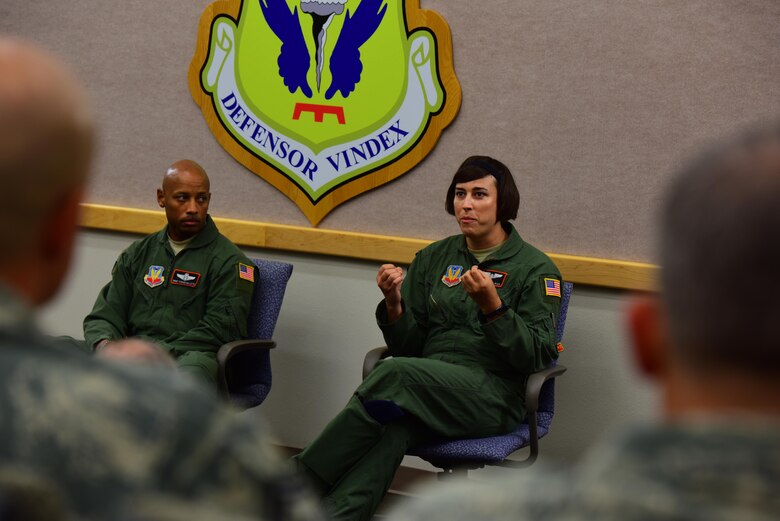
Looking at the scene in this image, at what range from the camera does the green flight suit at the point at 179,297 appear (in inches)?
156

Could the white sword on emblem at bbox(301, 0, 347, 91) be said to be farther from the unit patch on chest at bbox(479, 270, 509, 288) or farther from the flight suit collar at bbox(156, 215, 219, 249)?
the unit patch on chest at bbox(479, 270, 509, 288)

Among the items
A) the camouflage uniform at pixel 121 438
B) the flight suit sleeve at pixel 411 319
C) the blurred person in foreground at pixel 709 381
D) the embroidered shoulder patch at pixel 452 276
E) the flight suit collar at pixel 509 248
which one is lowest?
the flight suit sleeve at pixel 411 319

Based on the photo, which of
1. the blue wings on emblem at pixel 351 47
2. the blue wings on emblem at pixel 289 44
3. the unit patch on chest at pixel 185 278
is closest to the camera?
the unit patch on chest at pixel 185 278

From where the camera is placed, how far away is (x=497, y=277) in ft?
12.3

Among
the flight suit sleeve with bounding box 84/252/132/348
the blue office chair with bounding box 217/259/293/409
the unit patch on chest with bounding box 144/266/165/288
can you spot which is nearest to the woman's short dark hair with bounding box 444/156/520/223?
the blue office chair with bounding box 217/259/293/409

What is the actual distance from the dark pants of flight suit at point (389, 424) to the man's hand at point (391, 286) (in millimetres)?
259

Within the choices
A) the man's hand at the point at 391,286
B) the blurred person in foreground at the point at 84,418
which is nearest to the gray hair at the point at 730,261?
the blurred person in foreground at the point at 84,418

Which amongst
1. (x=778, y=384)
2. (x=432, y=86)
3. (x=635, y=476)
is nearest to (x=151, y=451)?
(x=635, y=476)

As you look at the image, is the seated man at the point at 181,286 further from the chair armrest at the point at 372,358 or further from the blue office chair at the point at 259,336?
the chair armrest at the point at 372,358

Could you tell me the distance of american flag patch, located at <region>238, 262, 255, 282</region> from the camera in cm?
405

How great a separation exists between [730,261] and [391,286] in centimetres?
Answer: 288

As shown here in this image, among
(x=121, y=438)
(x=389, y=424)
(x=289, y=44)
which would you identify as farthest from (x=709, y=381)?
(x=289, y=44)

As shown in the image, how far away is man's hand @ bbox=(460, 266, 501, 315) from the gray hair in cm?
258

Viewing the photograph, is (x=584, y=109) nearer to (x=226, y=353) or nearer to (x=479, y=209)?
(x=479, y=209)
